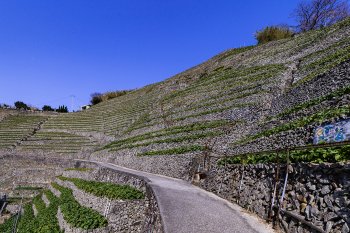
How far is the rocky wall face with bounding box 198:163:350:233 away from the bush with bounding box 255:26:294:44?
49.0m

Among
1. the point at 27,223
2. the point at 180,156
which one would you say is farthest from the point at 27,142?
the point at 180,156

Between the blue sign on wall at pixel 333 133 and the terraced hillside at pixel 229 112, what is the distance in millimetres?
692

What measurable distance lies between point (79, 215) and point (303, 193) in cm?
1264

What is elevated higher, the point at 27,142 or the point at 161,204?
the point at 27,142

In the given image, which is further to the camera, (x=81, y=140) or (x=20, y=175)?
(x=81, y=140)

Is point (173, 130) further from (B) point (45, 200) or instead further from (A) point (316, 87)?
(A) point (316, 87)

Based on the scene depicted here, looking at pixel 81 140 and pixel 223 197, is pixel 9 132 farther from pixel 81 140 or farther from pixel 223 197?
pixel 223 197

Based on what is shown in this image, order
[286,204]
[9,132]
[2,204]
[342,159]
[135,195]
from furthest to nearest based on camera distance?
1. [9,132]
2. [2,204]
3. [135,195]
4. [286,204]
5. [342,159]

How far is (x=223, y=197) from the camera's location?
16.6 meters

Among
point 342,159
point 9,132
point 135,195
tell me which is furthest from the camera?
point 9,132

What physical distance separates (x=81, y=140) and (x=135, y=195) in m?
37.0

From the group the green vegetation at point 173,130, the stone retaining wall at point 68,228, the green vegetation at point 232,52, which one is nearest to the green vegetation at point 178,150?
the green vegetation at point 173,130

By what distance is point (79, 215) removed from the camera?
18203 millimetres

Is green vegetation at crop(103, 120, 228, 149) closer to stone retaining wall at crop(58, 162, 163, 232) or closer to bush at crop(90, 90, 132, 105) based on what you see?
stone retaining wall at crop(58, 162, 163, 232)
